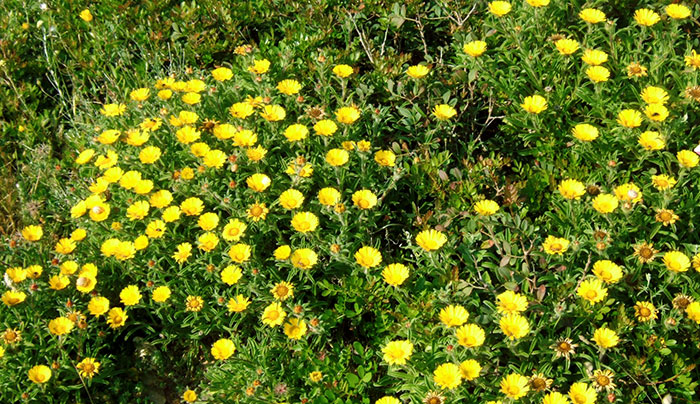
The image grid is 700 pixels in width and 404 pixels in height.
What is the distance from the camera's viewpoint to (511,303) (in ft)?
8.77

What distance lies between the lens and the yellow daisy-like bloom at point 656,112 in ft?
10.5

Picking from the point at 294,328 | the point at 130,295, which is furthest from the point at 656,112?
the point at 130,295

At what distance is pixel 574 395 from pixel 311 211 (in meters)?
1.40

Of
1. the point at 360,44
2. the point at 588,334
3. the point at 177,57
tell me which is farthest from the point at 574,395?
the point at 177,57

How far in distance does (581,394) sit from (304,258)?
1.23 m

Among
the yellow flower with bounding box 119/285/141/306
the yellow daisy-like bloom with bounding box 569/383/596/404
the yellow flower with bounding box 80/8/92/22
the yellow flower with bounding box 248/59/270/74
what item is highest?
the yellow flower with bounding box 80/8/92/22

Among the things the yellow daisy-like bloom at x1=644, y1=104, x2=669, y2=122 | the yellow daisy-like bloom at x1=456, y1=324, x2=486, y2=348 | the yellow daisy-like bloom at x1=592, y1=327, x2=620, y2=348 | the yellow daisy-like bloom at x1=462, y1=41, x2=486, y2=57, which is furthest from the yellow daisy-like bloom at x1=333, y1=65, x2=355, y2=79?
the yellow daisy-like bloom at x1=592, y1=327, x2=620, y2=348

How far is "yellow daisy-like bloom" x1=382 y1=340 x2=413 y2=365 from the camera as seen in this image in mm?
2664

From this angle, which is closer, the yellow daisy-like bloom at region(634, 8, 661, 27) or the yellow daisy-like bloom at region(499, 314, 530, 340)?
the yellow daisy-like bloom at region(499, 314, 530, 340)

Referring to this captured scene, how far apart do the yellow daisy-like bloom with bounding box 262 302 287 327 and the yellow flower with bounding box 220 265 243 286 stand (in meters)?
0.19

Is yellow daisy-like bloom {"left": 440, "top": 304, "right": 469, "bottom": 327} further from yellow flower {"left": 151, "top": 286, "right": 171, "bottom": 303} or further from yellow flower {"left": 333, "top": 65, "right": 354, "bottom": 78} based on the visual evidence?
yellow flower {"left": 333, "top": 65, "right": 354, "bottom": 78}

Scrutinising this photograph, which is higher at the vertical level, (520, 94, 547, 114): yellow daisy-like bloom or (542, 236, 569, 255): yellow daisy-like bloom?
(520, 94, 547, 114): yellow daisy-like bloom

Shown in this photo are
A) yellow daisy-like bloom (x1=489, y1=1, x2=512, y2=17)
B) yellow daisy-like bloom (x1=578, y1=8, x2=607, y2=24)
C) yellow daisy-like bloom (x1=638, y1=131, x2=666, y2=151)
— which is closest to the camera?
yellow daisy-like bloom (x1=638, y1=131, x2=666, y2=151)

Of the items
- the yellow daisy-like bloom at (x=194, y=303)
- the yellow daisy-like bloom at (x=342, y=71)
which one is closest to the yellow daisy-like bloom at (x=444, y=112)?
the yellow daisy-like bloom at (x=342, y=71)
